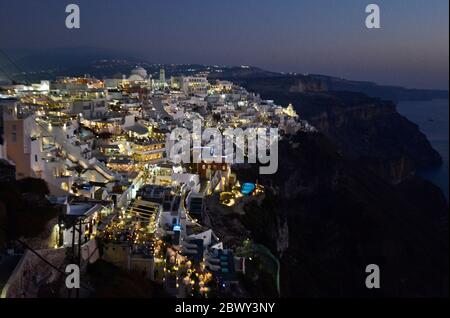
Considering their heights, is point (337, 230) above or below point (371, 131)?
below

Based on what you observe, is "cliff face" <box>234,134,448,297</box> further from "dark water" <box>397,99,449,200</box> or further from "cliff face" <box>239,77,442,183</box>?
"dark water" <box>397,99,449,200</box>

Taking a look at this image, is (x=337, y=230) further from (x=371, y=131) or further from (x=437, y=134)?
(x=371, y=131)

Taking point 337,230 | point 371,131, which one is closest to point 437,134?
point 371,131

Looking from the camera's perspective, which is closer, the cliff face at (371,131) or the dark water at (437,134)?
the cliff face at (371,131)

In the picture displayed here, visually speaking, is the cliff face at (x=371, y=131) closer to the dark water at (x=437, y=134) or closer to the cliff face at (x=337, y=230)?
the dark water at (x=437, y=134)

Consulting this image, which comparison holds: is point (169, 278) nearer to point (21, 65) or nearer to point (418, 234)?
point (418, 234)

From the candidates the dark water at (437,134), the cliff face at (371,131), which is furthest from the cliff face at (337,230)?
the dark water at (437,134)
